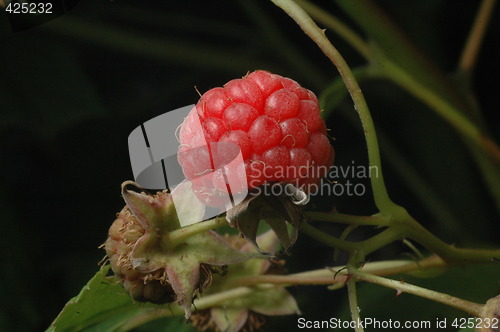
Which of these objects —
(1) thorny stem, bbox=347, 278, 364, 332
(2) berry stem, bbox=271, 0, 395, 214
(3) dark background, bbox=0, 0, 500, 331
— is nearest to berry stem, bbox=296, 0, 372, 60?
(3) dark background, bbox=0, 0, 500, 331

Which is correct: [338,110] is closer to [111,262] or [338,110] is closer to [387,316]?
[387,316]

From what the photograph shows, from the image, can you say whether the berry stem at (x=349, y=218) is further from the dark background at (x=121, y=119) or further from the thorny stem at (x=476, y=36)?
the thorny stem at (x=476, y=36)

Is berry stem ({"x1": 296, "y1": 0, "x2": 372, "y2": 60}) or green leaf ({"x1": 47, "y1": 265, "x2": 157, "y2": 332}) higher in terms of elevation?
berry stem ({"x1": 296, "y1": 0, "x2": 372, "y2": 60})

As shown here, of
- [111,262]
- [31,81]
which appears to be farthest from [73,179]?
[111,262]

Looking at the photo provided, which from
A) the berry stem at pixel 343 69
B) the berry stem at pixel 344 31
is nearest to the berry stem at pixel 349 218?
the berry stem at pixel 343 69

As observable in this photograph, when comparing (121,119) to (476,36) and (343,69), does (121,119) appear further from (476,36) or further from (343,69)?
(476,36)

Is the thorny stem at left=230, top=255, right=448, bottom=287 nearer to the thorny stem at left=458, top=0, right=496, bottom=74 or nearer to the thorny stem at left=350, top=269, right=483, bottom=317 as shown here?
the thorny stem at left=350, top=269, right=483, bottom=317

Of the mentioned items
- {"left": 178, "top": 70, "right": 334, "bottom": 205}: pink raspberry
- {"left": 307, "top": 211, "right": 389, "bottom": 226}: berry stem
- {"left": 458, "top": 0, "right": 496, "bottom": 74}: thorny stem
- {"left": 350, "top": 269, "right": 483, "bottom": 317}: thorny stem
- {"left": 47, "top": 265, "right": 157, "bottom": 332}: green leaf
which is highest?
{"left": 458, "top": 0, "right": 496, "bottom": 74}: thorny stem
